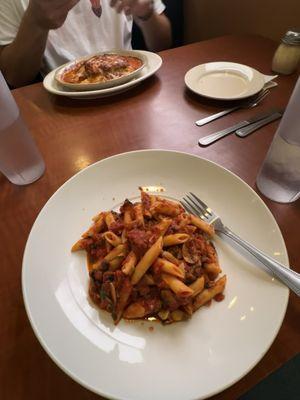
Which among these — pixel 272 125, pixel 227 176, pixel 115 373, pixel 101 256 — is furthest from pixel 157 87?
pixel 115 373

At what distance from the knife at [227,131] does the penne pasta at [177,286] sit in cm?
59

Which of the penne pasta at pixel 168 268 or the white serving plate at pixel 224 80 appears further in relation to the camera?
the white serving plate at pixel 224 80

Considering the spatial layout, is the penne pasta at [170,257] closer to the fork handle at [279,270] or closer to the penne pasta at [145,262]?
the penne pasta at [145,262]

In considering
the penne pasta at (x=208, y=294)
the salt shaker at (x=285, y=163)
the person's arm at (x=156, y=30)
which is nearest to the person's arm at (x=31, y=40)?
the person's arm at (x=156, y=30)

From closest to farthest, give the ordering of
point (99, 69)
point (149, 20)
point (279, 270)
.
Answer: point (279, 270) → point (99, 69) → point (149, 20)

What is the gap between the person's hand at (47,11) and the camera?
4.26 feet

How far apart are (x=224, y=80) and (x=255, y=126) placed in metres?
0.41

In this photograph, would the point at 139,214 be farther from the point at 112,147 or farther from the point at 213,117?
the point at 213,117

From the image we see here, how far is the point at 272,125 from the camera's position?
1.05m

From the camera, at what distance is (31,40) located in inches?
55.6

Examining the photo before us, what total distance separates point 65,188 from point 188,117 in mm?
659

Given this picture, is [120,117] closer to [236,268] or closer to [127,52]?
[127,52]

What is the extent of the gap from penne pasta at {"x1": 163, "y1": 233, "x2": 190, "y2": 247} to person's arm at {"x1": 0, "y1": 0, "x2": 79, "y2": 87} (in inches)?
53.6

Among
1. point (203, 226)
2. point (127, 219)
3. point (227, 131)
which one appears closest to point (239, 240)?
point (203, 226)
